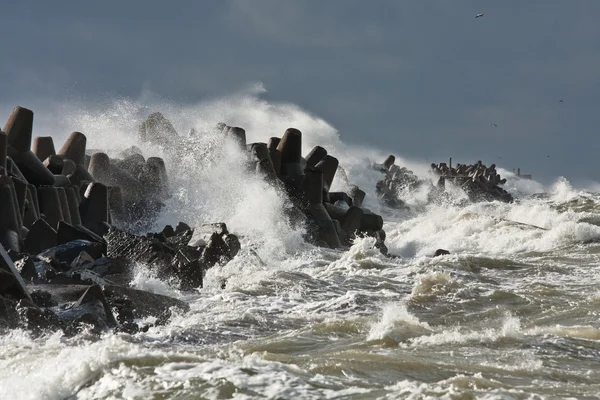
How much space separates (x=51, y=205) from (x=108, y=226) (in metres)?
1.26

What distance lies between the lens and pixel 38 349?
6.76 m

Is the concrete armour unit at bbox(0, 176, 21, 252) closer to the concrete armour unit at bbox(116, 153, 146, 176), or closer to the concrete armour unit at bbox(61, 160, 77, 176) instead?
the concrete armour unit at bbox(61, 160, 77, 176)

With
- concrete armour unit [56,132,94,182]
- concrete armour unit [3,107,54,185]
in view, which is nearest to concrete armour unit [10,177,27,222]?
concrete armour unit [3,107,54,185]

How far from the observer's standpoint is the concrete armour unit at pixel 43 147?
1962 centimetres

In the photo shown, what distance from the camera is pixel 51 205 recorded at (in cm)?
1503

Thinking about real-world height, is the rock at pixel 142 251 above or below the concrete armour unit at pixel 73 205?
below

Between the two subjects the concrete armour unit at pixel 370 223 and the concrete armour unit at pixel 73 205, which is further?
the concrete armour unit at pixel 370 223

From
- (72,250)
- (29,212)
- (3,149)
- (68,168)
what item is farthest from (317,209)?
(72,250)

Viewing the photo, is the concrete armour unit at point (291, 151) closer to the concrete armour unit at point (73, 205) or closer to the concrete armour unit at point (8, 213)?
the concrete armour unit at point (73, 205)

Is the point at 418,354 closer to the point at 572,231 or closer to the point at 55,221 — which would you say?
the point at 55,221

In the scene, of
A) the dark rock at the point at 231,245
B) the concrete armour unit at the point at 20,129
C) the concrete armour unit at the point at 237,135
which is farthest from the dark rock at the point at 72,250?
the concrete armour unit at the point at 237,135

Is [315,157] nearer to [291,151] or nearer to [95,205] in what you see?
[291,151]

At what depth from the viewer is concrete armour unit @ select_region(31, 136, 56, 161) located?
19.6 metres

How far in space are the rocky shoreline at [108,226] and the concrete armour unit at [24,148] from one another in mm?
21
